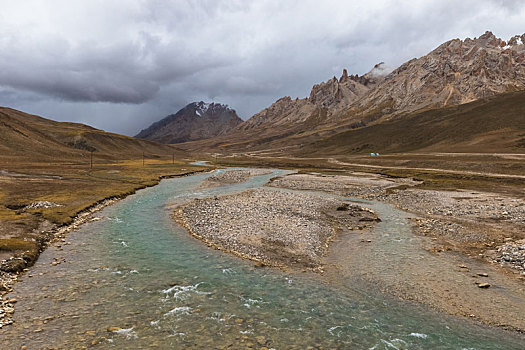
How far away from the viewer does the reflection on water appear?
1529 cm

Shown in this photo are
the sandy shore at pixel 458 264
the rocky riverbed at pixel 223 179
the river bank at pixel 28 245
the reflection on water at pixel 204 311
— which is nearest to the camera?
the reflection on water at pixel 204 311

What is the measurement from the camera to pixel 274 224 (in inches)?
1453

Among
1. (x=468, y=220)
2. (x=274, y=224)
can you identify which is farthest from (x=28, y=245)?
(x=468, y=220)

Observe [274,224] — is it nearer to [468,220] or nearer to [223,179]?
[468,220]

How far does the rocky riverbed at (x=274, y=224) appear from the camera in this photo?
28188mm

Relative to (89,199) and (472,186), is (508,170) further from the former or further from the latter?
(89,199)

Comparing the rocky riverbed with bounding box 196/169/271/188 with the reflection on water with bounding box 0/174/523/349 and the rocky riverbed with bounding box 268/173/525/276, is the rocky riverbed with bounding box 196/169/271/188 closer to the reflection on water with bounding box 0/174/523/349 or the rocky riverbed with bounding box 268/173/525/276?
the rocky riverbed with bounding box 268/173/525/276

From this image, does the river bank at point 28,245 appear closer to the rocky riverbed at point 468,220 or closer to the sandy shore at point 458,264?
the sandy shore at point 458,264

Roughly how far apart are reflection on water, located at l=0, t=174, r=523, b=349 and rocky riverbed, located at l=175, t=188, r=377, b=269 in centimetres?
328

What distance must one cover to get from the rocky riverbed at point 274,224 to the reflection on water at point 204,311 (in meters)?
3.28

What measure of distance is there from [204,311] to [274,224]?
1977cm

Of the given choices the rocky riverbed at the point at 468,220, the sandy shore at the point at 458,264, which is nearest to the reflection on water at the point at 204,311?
the sandy shore at the point at 458,264

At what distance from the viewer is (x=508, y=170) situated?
98.6m

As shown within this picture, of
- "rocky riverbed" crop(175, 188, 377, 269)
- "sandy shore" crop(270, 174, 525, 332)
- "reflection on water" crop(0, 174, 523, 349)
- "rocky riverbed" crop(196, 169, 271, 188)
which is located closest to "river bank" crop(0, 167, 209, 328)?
"reflection on water" crop(0, 174, 523, 349)
